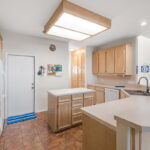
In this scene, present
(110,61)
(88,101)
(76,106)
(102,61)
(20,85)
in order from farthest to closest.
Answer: (102,61) → (110,61) → (20,85) → (88,101) → (76,106)

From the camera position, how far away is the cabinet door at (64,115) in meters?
2.42

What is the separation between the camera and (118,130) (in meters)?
0.72

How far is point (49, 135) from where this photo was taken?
7.66 feet

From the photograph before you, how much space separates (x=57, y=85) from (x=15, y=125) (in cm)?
188

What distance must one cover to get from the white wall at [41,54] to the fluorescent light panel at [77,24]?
6.29 feet

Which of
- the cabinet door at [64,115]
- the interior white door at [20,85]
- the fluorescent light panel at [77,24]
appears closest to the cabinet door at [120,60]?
the fluorescent light panel at [77,24]

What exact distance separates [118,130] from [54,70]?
11.5 ft

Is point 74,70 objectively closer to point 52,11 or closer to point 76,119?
point 76,119

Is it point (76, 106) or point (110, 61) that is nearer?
point (76, 106)

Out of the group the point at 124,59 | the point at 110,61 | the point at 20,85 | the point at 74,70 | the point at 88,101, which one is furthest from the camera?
the point at 74,70

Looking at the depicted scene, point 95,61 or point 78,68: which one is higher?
point 95,61

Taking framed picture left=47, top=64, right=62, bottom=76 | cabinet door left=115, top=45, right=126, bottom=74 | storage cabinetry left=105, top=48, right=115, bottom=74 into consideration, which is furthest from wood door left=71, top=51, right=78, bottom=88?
cabinet door left=115, top=45, right=126, bottom=74

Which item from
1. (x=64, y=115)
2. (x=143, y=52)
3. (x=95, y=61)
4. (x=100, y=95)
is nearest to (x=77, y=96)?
(x=64, y=115)

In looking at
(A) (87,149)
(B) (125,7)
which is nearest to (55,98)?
(A) (87,149)
